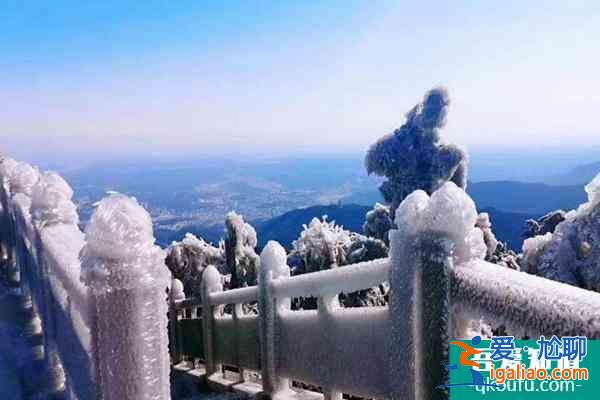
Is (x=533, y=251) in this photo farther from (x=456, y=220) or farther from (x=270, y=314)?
(x=456, y=220)

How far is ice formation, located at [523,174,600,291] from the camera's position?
5.16 metres

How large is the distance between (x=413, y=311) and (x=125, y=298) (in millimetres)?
1302

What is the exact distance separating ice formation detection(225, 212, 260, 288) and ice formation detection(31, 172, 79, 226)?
972cm

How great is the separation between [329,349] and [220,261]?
10.4 m

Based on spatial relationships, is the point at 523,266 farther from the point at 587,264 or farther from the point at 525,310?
the point at 525,310

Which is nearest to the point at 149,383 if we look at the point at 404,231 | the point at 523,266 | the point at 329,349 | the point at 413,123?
the point at 404,231

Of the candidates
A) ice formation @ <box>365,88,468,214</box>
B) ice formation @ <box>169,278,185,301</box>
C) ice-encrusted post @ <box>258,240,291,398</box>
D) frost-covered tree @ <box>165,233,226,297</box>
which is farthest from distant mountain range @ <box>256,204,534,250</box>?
ice-encrusted post @ <box>258,240,291,398</box>

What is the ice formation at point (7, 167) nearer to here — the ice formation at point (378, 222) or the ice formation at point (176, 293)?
the ice formation at point (176, 293)

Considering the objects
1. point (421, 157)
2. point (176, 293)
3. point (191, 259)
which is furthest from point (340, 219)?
point (176, 293)

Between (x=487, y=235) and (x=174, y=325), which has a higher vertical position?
(x=487, y=235)

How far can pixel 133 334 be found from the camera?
1.75 metres

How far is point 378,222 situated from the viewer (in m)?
14.4

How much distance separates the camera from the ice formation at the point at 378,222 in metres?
14.2

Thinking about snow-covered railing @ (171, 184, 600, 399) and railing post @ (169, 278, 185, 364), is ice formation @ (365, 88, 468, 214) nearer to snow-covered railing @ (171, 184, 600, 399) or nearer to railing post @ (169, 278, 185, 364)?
railing post @ (169, 278, 185, 364)
